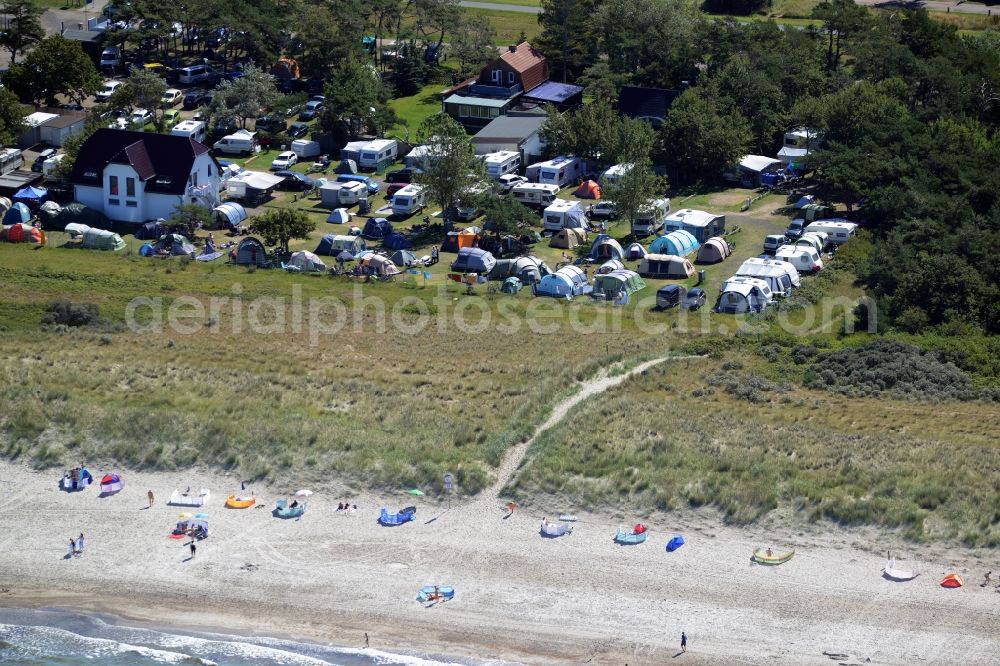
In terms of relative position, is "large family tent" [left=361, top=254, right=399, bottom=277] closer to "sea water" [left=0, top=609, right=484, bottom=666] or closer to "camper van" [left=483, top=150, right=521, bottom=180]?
"camper van" [left=483, top=150, right=521, bottom=180]

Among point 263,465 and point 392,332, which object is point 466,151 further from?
point 263,465

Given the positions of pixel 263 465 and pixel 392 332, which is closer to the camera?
pixel 263 465

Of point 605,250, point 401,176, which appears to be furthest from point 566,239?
point 401,176

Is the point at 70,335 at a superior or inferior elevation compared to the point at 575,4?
inferior

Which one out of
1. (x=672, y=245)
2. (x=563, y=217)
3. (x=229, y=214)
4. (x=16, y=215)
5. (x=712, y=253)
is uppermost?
(x=672, y=245)

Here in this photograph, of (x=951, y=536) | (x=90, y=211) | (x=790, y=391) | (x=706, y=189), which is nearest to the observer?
(x=951, y=536)

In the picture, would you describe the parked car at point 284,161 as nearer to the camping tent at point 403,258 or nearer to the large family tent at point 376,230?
the large family tent at point 376,230

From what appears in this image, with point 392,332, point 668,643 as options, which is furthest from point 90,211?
point 668,643

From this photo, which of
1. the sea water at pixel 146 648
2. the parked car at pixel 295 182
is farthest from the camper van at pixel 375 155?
the sea water at pixel 146 648

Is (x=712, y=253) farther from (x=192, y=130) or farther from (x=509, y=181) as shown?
(x=192, y=130)
